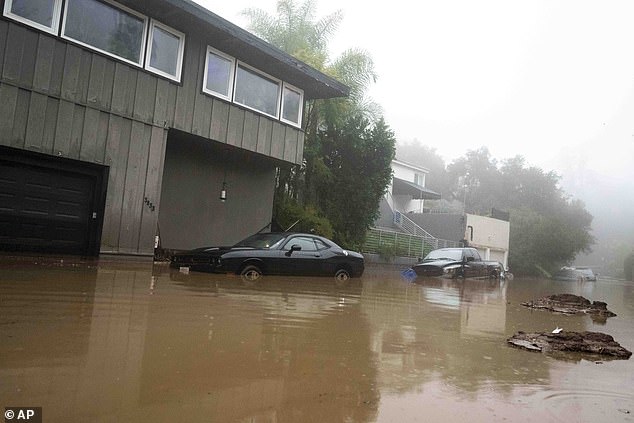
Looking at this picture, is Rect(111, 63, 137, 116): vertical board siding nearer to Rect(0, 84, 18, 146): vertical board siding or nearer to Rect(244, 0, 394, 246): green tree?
Rect(0, 84, 18, 146): vertical board siding

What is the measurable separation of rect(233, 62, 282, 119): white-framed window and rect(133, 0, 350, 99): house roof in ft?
0.68

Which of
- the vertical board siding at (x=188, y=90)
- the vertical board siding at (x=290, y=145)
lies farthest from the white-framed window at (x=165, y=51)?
the vertical board siding at (x=290, y=145)

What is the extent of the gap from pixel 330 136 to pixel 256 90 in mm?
6255

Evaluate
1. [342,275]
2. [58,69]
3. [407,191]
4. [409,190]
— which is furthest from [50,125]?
[407,191]

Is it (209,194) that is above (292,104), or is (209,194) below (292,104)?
below

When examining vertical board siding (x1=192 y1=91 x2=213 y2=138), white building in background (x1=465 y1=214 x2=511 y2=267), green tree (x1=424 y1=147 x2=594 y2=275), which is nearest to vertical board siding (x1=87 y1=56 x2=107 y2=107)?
vertical board siding (x1=192 y1=91 x2=213 y2=138)

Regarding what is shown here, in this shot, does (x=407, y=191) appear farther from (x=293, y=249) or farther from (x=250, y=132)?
(x=293, y=249)

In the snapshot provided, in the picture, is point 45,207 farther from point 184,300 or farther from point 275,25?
point 275,25

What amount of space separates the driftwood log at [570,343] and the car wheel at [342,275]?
6.20 meters

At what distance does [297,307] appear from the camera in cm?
604

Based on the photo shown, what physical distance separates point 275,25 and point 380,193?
8.05m

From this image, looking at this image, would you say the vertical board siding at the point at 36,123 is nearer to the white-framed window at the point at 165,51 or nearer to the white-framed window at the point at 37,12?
the white-framed window at the point at 37,12

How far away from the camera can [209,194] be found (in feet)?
43.2

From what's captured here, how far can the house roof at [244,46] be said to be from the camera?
10578 mm
